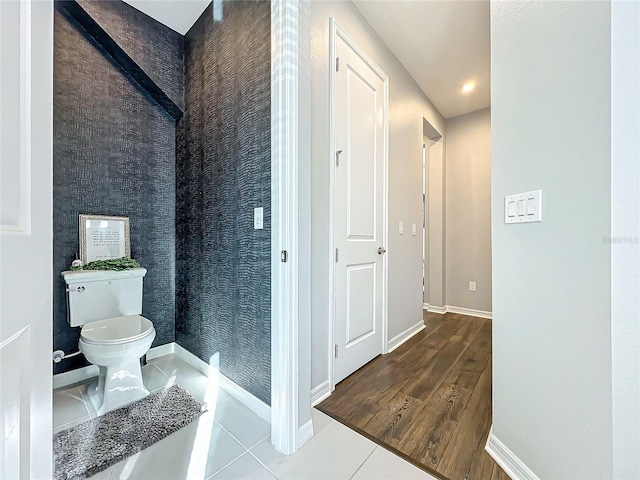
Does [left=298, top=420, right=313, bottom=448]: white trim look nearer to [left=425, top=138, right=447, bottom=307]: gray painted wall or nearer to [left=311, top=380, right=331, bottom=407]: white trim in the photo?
[left=311, top=380, right=331, bottom=407]: white trim

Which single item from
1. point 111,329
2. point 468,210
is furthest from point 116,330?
point 468,210

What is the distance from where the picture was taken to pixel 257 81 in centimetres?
142

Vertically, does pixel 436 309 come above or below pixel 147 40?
below

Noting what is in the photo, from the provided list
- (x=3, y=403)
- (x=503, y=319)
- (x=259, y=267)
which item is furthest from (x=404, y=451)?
(x=3, y=403)

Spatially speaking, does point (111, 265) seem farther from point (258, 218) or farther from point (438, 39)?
point (438, 39)

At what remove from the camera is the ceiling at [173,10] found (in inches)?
74.0

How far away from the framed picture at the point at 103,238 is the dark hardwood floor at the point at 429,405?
182cm

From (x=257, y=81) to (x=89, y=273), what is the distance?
1597mm

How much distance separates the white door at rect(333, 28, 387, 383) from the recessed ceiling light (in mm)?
1183

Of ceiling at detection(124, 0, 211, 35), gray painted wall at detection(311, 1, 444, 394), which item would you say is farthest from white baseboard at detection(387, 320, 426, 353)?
ceiling at detection(124, 0, 211, 35)

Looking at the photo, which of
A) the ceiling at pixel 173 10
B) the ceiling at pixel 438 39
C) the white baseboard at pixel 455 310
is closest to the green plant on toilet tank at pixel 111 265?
the ceiling at pixel 173 10

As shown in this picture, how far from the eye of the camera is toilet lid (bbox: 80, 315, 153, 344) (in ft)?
4.84

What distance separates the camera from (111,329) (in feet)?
5.32

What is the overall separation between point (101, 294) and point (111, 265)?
201 millimetres
